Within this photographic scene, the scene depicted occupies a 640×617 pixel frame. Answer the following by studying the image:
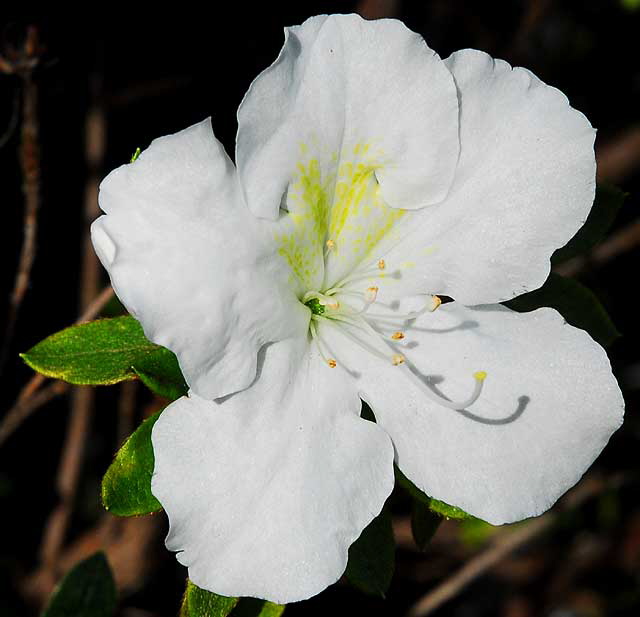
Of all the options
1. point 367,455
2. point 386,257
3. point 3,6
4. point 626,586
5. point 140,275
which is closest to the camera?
point 140,275

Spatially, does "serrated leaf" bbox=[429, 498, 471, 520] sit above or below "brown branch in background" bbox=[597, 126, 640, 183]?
above

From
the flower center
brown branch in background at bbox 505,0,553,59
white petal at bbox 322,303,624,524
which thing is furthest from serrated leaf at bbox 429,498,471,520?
brown branch in background at bbox 505,0,553,59

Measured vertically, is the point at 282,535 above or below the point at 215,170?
below

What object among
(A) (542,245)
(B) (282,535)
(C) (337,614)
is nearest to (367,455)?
(B) (282,535)

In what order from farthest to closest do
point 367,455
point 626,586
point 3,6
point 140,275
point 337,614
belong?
point 626,586 → point 337,614 → point 3,6 → point 367,455 → point 140,275

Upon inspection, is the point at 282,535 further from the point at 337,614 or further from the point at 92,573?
the point at 337,614

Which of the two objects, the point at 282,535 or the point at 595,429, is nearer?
the point at 282,535

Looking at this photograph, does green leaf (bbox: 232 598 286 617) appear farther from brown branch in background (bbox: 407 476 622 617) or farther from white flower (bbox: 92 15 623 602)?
brown branch in background (bbox: 407 476 622 617)
